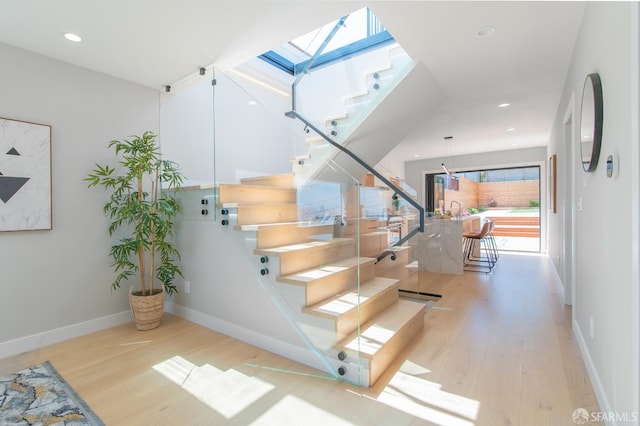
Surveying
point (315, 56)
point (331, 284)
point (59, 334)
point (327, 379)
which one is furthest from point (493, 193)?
point (59, 334)

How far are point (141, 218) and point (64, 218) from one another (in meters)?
0.68

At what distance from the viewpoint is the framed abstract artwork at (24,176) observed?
2.57 meters

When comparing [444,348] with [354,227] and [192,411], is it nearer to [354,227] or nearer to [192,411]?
[354,227]

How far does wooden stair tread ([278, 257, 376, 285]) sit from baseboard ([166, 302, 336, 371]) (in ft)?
1.80

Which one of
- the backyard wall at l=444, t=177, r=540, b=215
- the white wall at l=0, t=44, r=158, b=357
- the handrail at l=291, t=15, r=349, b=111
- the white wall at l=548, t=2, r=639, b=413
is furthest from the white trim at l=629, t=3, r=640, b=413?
the backyard wall at l=444, t=177, r=540, b=215

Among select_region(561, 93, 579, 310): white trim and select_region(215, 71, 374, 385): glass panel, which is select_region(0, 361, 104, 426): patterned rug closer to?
select_region(215, 71, 374, 385): glass panel

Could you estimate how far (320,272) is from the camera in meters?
2.50

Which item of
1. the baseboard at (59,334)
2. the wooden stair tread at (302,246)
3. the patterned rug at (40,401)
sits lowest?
the patterned rug at (40,401)

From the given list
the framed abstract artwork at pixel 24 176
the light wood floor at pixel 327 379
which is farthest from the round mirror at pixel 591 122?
the framed abstract artwork at pixel 24 176

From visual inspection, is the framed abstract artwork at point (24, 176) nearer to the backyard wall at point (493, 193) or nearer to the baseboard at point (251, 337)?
the baseboard at point (251, 337)

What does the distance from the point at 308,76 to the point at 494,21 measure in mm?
2216

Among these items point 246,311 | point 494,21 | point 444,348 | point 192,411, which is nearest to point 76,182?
point 246,311

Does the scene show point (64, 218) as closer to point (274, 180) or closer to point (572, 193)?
point (274, 180)

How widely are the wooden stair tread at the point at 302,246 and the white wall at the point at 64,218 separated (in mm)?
1919
